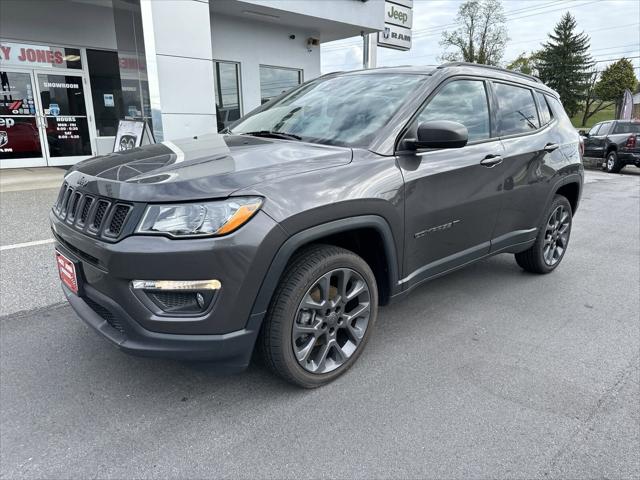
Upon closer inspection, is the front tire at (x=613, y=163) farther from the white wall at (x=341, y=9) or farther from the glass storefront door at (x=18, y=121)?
the glass storefront door at (x=18, y=121)

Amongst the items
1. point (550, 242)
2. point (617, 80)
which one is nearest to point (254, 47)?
point (550, 242)

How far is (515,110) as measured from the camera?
403 centimetres

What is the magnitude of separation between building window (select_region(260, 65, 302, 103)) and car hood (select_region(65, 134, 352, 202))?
1109 cm

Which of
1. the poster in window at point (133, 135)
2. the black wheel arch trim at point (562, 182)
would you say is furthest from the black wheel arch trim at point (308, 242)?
the poster in window at point (133, 135)

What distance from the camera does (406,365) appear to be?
3.03 meters

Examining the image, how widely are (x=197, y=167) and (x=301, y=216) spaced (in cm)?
60

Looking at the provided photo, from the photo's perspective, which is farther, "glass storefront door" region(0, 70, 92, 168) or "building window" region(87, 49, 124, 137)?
"building window" region(87, 49, 124, 137)

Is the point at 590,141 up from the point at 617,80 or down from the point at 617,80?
down

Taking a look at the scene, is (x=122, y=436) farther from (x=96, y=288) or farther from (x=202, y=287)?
(x=202, y=287)

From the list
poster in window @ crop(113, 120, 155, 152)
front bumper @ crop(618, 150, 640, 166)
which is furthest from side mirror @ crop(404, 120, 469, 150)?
front bumper @ crop(618, 150, 640, 166)

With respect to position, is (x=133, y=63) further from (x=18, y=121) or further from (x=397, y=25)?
(x=397, y=25)

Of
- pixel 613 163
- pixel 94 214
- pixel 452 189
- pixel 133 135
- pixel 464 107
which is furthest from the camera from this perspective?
pixel 613 163

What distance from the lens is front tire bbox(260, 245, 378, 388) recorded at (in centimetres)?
243

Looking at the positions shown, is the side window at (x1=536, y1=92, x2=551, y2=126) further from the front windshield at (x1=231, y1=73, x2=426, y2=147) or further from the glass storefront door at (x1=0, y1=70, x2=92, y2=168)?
the glass storefront door at (x1=0, y1=70, x2=92, y2=168)
